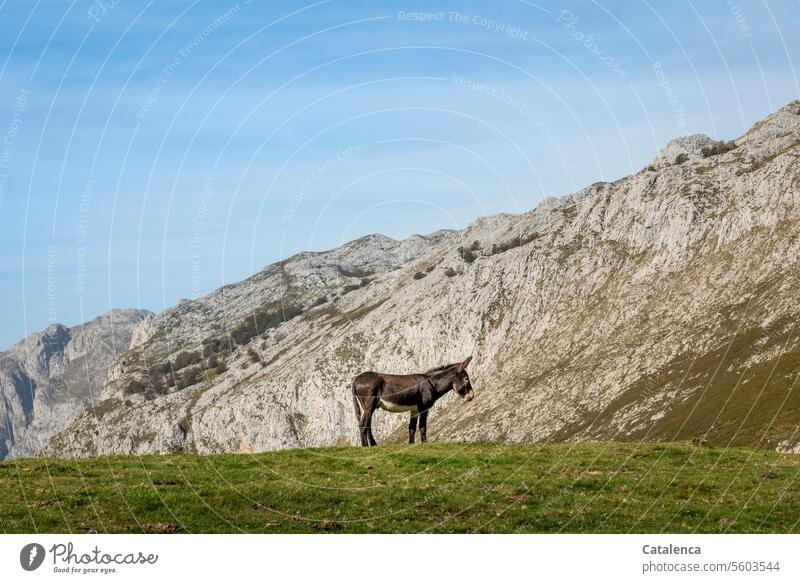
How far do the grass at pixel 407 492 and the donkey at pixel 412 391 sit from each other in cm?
672

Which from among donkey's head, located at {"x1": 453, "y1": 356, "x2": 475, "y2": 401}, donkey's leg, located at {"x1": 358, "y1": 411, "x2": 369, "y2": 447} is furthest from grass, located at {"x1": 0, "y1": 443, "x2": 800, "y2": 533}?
donkey's head, located at {"x1": 453, "y1": 356, "x2": 475, "y2": 401}

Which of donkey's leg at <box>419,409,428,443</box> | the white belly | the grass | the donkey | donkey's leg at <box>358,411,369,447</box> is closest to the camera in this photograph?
the grass

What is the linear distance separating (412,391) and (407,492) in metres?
13.7

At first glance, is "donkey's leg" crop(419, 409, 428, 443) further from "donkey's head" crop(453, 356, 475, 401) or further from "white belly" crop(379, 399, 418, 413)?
"donkey's head" crop(453, 356, 475, 401)

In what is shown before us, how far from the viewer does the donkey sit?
125ft

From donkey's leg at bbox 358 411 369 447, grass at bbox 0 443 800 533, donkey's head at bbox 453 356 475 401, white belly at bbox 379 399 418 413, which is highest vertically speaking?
donkey's head at bbox 453 356 475 401

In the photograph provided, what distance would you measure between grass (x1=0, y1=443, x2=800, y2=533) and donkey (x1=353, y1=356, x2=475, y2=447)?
6.72m

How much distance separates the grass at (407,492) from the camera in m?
22.3

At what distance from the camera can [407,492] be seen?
24.7 metres

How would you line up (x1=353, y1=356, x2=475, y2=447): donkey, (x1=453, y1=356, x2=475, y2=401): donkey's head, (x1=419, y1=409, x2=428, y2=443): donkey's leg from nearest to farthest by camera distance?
(x1=419, y1=409, x2=428, y2=443): donkey's leg → (x1=353, y1=356, x2=475, y2=447): donkey → (x1=453, y1=356, x2=475, y2=401): donkey's head

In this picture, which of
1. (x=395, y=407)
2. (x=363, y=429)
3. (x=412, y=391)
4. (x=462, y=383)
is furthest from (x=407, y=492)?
(x=363, y=429)

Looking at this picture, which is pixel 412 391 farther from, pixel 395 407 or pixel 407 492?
pixel 407 492
